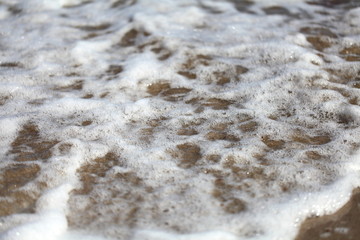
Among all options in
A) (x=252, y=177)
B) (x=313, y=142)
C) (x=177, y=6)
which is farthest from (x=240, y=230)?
(x=177, y=6)

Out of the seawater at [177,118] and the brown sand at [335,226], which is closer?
the brown sand at [335,226]

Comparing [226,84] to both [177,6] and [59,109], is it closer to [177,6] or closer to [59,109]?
[59,109]

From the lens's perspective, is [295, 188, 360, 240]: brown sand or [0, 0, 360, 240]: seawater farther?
[0, 0, 360, 240]: seawater

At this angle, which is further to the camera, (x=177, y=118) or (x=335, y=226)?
(x=177, y=118)
